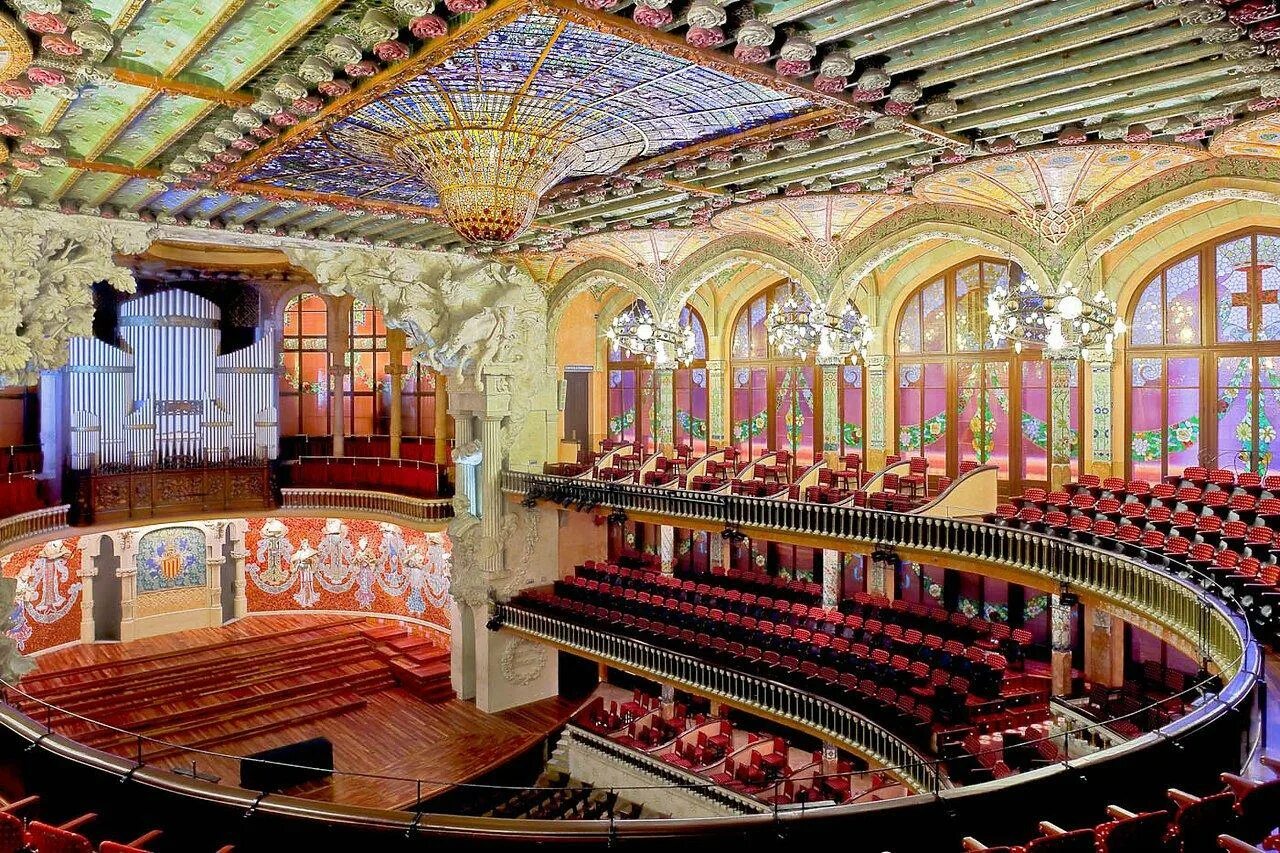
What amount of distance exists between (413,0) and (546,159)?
9.71ft

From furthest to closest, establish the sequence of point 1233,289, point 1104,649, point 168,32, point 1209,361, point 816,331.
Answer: point 816,331 < point 1104,649 < point 1209,361 < point 1233,289 < point 168,32

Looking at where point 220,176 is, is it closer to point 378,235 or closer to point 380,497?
point 378,235

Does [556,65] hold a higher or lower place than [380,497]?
higher

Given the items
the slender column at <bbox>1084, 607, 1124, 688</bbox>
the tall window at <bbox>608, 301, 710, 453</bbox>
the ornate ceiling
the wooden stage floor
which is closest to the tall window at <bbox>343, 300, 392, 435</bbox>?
the tall window at <bbox>608, 301, 710, 453</bbox>

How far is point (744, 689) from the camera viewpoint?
14.0 metres

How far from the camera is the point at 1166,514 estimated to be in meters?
11.0

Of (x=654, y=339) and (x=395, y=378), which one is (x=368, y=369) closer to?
(x=395, y=378)

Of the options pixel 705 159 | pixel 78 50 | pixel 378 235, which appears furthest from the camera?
pixel 378 235

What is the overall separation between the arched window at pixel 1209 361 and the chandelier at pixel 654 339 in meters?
7.53

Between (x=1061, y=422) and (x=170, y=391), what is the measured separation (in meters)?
18.0

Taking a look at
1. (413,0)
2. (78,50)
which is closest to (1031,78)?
(413,0)

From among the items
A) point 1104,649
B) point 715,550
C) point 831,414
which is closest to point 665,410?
point 715,550

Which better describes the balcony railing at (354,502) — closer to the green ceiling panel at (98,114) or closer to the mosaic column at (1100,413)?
the green ceiling panel at (98,114)

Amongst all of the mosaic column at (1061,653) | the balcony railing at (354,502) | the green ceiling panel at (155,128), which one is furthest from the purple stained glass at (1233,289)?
the balcony railing at (354,502)
